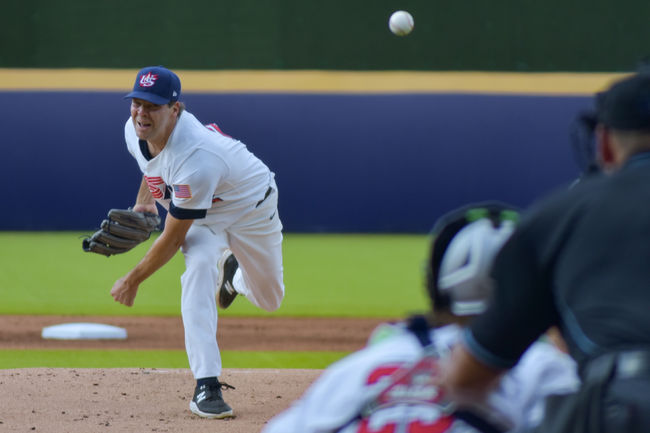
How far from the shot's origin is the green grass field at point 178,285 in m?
5.66

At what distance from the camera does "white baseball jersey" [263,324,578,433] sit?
164cm

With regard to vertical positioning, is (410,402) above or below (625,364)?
below

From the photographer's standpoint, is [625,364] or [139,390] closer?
[625,364]

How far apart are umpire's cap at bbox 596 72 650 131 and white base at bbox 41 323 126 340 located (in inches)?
190

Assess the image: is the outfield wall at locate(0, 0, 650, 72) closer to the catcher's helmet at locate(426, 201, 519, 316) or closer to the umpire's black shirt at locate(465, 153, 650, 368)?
the catcher's helmet at locate(426, 201, 519, 316)

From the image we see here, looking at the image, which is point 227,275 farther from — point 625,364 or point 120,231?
point 625,364

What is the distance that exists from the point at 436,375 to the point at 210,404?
8.59 ft

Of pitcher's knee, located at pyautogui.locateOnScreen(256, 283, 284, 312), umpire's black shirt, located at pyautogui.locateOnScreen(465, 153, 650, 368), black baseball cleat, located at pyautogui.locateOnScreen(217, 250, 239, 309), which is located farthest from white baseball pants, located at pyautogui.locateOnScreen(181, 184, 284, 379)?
umpire's black shirt, located at pyautogui.locateOnScreen(465, 153, 650, 368)

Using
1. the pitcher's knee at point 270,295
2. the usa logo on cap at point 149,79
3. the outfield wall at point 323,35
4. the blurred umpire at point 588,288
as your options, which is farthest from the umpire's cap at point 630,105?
the outfield wall at point 323,35

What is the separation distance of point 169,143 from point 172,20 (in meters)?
7.47

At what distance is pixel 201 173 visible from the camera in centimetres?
443

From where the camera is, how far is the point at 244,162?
4.82 metres

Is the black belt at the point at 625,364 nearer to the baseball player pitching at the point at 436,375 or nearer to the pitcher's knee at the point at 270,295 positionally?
the baseball player pitching at the point at 436,375

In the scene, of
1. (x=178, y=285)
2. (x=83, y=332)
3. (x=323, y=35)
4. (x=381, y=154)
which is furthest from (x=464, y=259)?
(x=323, y=35)
